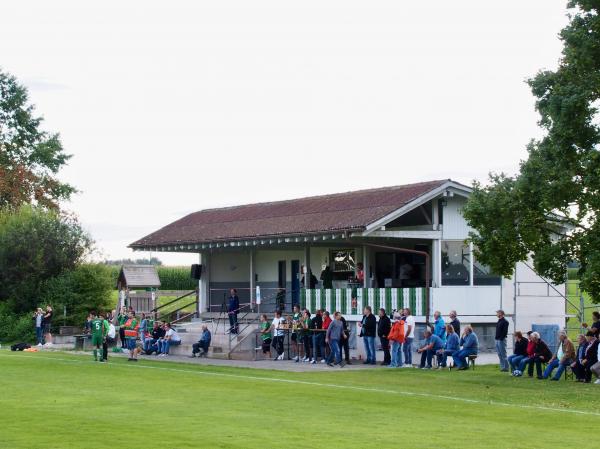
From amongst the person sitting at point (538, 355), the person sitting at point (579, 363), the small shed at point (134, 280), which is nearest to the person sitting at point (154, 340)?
the small shed at point (134, 280)

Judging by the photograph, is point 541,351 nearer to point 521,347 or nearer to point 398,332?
point 521,347

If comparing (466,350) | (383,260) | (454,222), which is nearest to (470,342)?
(466,350)

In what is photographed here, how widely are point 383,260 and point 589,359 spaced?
51.3 ft

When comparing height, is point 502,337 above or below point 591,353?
above

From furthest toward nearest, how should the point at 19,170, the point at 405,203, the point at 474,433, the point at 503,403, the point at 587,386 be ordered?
the point at 19,170 < the point at 405,203 < the point at 587,386 < the point at 503,403 < the point at 474,433

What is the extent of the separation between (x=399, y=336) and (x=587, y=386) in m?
7.18

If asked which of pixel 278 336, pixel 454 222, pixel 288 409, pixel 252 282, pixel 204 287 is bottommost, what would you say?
pixel 288 409

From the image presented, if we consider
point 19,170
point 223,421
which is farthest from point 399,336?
point 19,170

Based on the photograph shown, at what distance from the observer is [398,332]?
102 feet

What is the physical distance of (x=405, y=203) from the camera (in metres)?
36.8

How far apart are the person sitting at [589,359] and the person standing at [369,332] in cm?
741

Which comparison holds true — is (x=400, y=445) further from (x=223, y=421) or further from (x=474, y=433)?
(x=223, y=421)

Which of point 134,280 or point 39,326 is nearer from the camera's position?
point 39,326

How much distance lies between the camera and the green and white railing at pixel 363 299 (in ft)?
119
